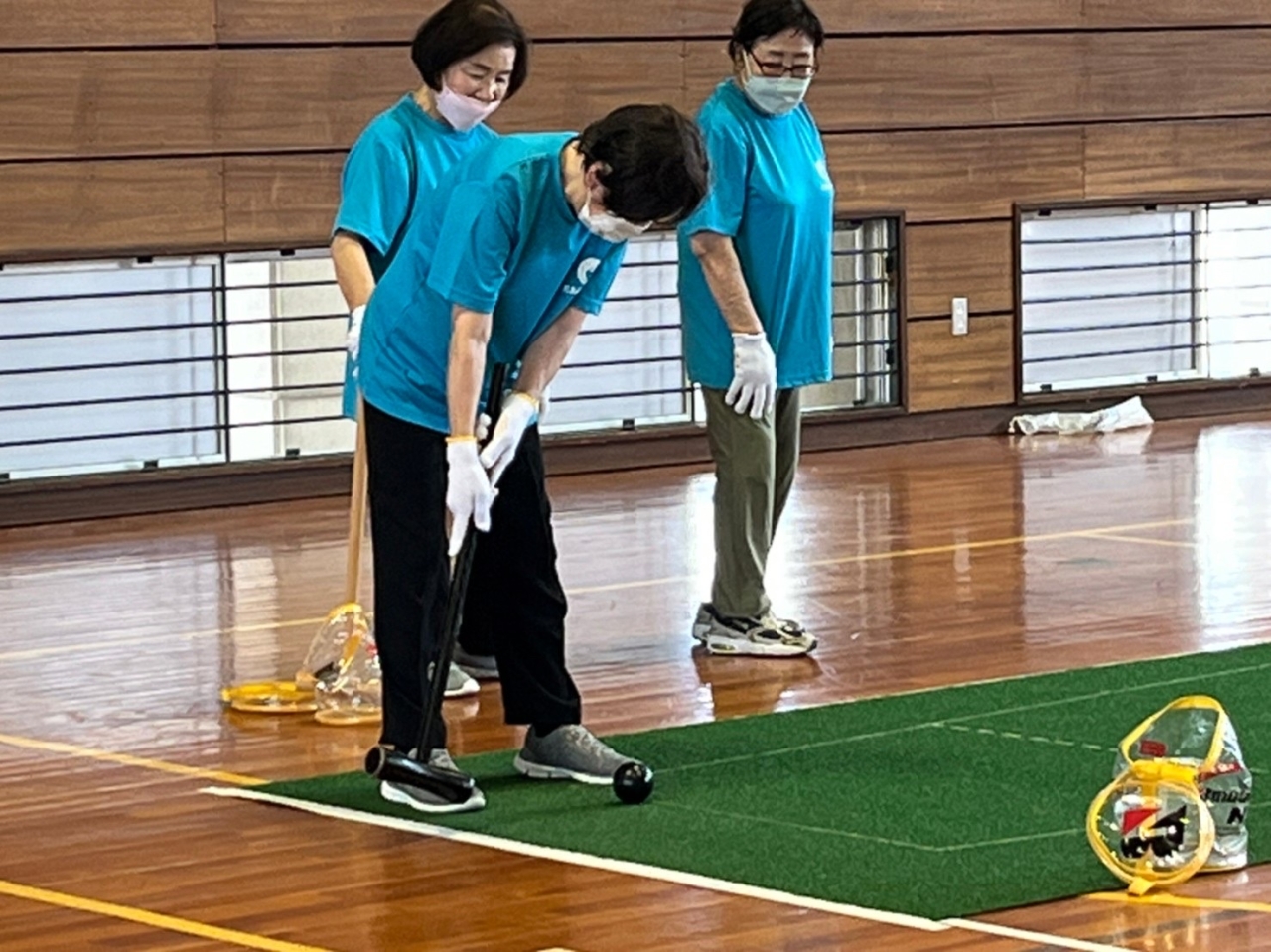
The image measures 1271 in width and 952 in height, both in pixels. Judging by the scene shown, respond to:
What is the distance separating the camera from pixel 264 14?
9.34 meters

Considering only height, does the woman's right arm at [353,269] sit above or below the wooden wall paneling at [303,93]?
below

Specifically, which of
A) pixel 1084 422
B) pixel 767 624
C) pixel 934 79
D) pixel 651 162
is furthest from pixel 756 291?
pixel 1084 422

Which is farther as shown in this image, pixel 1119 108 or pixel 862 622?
pixel 1119 108

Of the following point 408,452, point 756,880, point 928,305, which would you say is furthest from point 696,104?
point 756,880

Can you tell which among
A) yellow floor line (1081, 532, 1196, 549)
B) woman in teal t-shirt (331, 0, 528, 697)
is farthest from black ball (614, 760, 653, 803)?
yellow floor line (1081, 532, 1196, 549)

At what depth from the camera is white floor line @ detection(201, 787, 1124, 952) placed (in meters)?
3.91

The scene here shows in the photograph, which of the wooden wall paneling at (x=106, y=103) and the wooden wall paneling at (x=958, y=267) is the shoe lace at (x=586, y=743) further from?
the wooden wall paneling at (x=958, y=267)

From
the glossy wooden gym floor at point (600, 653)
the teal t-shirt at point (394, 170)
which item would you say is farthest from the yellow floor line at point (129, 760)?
the teal t-shirt at point (394, 170)

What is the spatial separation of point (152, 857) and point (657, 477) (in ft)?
17.9

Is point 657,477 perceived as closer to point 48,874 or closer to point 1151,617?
point 1151,617

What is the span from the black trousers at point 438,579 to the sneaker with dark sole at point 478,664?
1054 mm

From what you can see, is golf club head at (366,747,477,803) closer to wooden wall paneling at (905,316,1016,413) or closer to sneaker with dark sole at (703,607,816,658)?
sneaker with dark sole at (703,607,816,658)

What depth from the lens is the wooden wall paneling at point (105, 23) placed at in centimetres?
890

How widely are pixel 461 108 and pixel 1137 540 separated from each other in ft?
10.3
